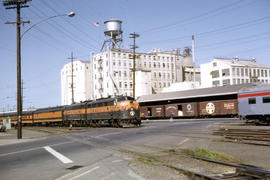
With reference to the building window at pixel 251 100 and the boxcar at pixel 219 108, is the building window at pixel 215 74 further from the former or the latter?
the building window at pixel 251 100

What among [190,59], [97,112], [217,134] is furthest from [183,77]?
[217,134]

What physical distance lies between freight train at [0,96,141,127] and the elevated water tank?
41686 mm

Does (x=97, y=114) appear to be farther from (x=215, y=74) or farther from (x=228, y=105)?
(x=215, y=74)

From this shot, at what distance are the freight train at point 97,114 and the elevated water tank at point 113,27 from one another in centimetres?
4169

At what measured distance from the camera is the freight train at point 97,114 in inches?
1219

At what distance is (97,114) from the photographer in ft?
119

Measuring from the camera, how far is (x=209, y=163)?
912 cm

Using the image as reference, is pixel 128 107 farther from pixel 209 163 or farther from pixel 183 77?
pixel 183 77

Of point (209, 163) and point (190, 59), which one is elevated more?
point (190, 59)

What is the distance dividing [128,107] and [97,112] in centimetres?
718

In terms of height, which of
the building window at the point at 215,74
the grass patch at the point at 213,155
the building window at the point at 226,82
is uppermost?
the building window at the point at 215,74

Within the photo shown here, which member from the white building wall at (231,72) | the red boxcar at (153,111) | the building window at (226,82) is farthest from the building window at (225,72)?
the red boxcar at (153,111)

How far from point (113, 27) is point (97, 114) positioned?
57907 millimetres

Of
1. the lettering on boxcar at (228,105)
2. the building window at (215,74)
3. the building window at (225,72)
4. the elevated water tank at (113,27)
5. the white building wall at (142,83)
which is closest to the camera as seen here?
the lettering on boxcar at (228,105)
